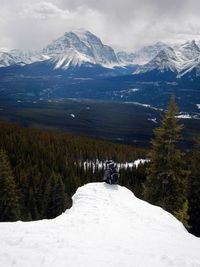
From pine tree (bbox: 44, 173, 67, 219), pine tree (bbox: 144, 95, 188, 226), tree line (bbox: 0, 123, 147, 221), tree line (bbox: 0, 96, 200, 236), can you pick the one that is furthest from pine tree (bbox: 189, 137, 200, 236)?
pine tree (bbox: 44, 173, 67, 219)

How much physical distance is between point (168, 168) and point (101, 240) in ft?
76.4

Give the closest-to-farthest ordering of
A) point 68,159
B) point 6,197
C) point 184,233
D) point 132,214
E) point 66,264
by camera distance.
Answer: point 66,264 < point 184,233 < point 132,214 < point 6,197 < point 68,159

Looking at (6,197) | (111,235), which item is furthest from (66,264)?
(6,197)

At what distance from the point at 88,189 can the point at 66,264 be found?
12.7 meters

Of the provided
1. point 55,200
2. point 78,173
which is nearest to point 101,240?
point 55,200

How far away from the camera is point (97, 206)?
24.1 m

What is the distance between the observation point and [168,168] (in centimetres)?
4022

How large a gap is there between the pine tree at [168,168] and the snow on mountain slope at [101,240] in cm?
1543

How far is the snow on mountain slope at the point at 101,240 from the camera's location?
628 inches

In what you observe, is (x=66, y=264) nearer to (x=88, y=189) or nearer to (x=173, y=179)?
(x=88, y=189)

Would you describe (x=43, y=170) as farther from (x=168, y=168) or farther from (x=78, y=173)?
(x=168, y=168)

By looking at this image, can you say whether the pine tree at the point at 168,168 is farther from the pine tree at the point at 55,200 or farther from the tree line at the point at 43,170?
the pine tree at the point at 55,200

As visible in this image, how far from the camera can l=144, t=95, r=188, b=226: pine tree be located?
40125mm

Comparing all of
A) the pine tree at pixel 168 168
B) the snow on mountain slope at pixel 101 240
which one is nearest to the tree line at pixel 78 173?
the pine tree at pixel 168 168
